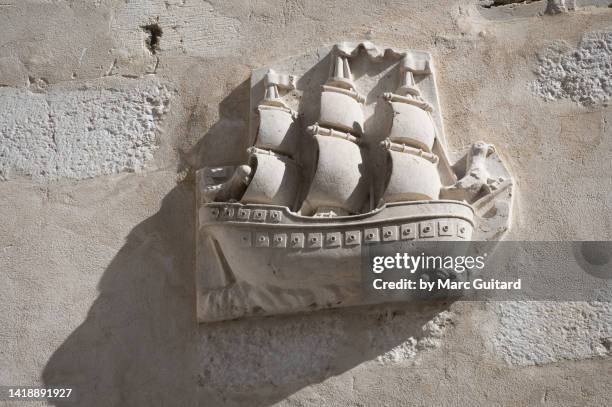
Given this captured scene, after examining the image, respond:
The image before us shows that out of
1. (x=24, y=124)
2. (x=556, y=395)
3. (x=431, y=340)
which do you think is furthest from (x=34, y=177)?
(x=556, y=395)

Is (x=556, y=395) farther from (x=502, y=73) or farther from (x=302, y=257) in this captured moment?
(x=502, y=73)

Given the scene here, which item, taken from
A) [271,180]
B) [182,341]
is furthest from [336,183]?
[182,341]

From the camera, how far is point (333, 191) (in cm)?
305

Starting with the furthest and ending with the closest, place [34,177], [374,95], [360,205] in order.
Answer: [34,177], [374,95], [360,205]

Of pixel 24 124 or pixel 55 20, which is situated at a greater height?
pixel 55 20

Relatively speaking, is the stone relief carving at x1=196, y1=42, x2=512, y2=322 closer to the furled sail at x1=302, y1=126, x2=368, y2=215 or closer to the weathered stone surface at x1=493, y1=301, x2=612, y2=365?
the furled sail at x1=302, y1=126, x2=368, y2=215

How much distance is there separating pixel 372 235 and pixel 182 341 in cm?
67

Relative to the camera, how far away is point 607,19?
11.1 ft

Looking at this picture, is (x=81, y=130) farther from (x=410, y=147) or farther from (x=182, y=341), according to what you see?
(x=410, y=147)

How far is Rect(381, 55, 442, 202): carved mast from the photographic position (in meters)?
3.00

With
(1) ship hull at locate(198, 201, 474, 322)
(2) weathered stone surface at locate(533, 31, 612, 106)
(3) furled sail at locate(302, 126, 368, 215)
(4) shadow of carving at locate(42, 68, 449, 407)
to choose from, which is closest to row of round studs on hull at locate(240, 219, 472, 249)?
(1) ship hull at locate(198, 201, 474, 322)

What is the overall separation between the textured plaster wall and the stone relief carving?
0.08 metres

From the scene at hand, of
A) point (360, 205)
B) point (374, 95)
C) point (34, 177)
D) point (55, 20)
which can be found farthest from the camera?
point (55, 20)

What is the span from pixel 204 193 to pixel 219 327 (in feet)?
1.32
